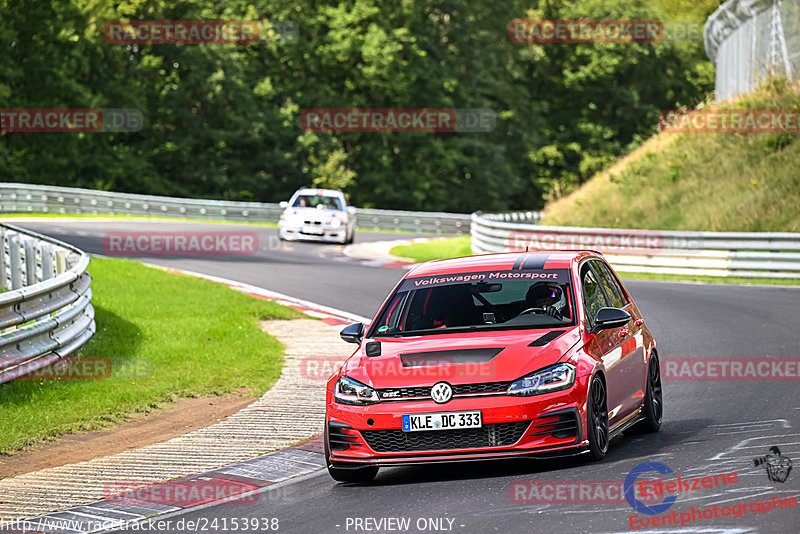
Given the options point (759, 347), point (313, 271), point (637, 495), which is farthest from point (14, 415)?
point (313, 271)

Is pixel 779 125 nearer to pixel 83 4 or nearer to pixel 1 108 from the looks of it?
pixel 1 108

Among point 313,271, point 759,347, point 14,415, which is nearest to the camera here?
point 14,415

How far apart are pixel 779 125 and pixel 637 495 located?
89.5 ft

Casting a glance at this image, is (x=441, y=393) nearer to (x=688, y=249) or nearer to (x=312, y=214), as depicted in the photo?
(x=688, y=249)

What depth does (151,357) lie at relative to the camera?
14492 millimetres

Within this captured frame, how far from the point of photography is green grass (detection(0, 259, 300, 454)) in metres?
11.2

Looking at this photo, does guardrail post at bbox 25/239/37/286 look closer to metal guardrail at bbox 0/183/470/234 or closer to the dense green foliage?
metal guardrail at bbox 0/183/470/234

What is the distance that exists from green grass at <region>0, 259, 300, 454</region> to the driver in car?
4099mm

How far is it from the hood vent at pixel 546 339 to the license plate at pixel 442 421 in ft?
2.32

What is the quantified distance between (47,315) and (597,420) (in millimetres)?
7050

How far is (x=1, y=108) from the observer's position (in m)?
52.7

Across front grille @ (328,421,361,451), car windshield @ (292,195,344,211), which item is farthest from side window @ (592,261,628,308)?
car windshield @ (292,195,344,211)

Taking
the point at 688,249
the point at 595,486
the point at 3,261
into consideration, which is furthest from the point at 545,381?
the point at 688,249

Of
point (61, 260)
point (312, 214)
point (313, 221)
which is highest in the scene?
point (61, 260)
